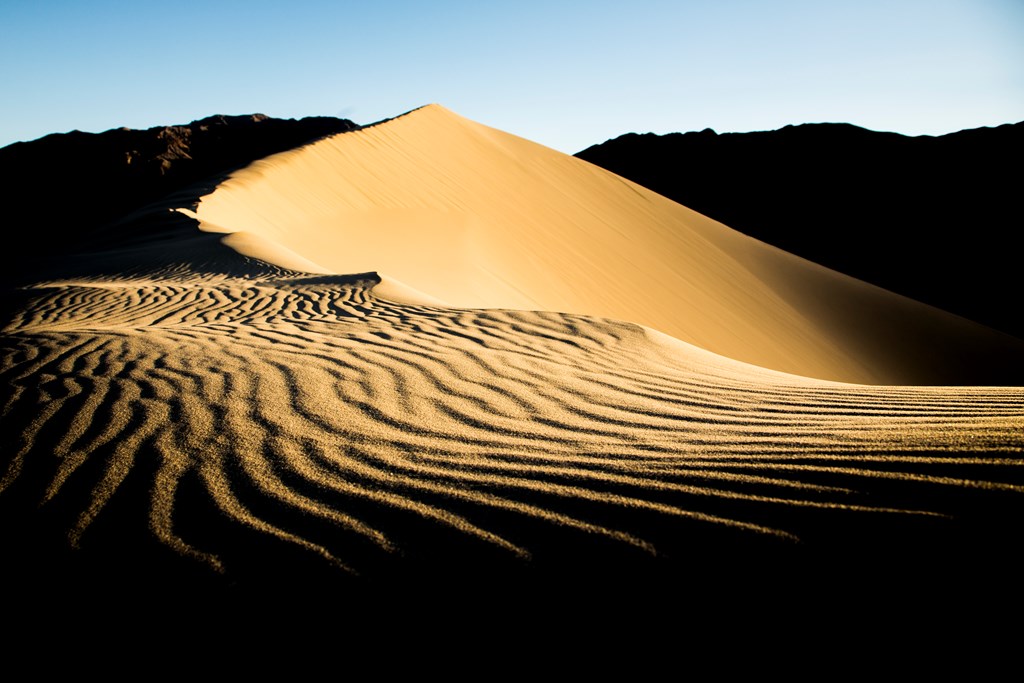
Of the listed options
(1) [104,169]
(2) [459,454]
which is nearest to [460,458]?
(2) [459,454]

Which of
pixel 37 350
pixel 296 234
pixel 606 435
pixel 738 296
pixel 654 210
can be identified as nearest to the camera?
pixel 606 435

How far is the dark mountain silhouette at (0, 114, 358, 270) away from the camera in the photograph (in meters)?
24.5

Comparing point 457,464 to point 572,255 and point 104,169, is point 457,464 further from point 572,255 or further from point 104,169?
point 104,169

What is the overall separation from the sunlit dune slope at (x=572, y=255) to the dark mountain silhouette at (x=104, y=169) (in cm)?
690

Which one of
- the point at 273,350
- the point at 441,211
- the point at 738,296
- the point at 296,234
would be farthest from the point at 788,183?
the point at 273,350

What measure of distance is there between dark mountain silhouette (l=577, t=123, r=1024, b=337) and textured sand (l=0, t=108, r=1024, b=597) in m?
38.3

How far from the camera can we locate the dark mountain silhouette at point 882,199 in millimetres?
36438

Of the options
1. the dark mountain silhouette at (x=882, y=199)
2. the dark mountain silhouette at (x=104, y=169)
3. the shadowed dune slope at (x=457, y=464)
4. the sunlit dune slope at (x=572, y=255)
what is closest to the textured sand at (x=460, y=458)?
the shadowed dune slope at (x=457, y=464)

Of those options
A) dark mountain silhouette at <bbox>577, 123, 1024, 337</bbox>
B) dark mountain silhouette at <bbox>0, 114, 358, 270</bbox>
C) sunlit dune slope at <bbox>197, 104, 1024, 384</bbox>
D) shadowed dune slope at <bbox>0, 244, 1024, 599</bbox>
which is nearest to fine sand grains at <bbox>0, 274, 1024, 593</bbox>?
shadowed dune slope at <bbox>0, 244, 1024, 599</bbox>

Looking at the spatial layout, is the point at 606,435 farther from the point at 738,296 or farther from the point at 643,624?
the point at 738,296

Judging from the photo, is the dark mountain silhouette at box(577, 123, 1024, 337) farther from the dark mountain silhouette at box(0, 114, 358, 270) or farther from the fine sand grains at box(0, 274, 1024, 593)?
the fine sand grains at box(0, 274, 1024, 593)

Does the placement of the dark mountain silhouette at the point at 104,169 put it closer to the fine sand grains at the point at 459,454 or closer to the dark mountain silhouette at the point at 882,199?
the fine sand grains at the point at 459,454

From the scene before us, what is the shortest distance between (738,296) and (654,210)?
577 cm

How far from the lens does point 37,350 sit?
3975 mm
